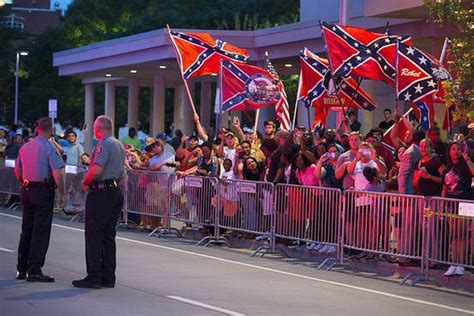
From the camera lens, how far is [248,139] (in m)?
23.1

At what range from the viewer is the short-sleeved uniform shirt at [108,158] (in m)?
14.2

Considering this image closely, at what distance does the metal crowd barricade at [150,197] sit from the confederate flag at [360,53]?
4.15 m

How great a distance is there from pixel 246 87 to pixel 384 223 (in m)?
8.26

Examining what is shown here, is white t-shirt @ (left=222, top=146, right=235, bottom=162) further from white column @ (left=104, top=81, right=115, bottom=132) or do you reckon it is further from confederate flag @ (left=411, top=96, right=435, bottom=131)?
white column @ (left=104, top=81, right=115, bottom=132)

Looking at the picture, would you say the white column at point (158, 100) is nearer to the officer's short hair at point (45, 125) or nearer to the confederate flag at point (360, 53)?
the confederate flag at point (360, 53)

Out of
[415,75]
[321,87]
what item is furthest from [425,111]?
[321,87]

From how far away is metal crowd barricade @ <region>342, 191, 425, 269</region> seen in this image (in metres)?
16.5

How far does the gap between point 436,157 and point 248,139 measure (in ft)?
21.1

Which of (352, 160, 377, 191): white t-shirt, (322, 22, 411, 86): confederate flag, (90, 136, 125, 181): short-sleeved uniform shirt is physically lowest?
(352, 160, 377, 191): white t-shirt

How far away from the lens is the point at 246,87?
24.7 metres

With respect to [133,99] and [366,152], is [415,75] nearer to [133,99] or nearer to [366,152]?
[366,152]

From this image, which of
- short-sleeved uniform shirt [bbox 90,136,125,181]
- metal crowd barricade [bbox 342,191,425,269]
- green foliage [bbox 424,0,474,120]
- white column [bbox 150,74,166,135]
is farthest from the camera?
white column [bbox 150,74,166,135]

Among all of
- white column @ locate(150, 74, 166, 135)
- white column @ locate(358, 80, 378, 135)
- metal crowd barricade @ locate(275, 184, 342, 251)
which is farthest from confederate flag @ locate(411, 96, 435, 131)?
→ white column @ locate(150, 74, 166, 135)

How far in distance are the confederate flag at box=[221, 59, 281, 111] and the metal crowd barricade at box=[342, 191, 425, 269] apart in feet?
24.2
